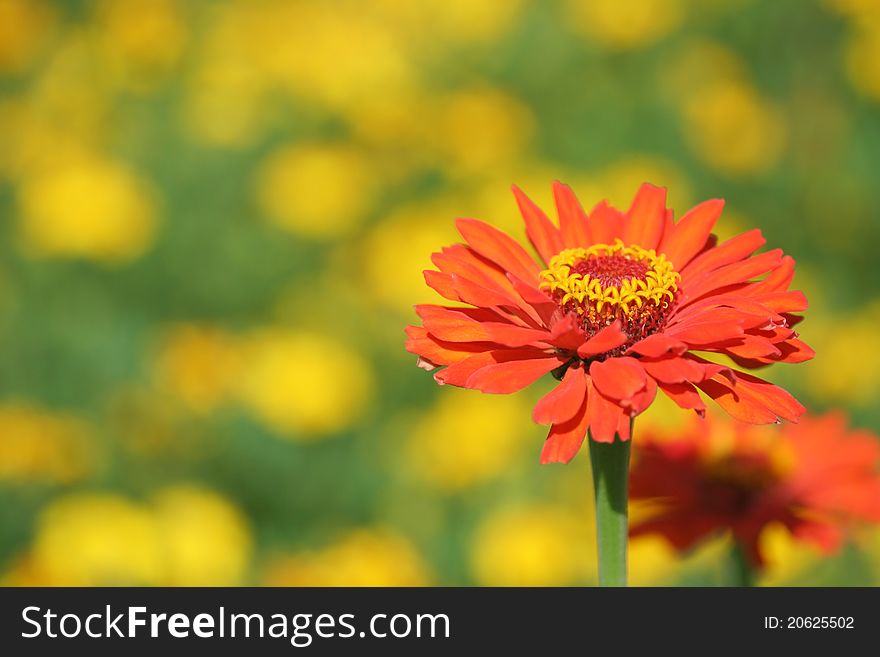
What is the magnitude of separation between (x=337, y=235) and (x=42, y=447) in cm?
99

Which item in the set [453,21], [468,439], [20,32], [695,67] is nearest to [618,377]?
Result: [468,439]

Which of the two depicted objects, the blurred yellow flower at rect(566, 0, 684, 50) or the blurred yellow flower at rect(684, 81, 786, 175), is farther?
the blurred yellow flower at rect(566, 0, 684, 50)

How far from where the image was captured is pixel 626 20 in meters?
3.35

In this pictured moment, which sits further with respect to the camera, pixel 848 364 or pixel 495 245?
pixel 848 364

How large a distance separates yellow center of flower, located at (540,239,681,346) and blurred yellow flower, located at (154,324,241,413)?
171cm

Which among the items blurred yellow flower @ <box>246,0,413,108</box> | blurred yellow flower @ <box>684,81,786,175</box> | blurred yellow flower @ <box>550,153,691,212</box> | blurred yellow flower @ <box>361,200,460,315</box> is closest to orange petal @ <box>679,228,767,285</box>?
blurred yellow flower @ <box>361,200,460,315</box>

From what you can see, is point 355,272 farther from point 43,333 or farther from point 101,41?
point 101,41

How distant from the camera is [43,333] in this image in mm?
2662

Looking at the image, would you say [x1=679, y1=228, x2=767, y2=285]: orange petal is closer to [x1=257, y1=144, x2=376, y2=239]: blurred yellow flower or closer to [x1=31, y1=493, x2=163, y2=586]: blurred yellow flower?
[x1=31, y1=493, x2=163, y2=586]: blurred yellow flower

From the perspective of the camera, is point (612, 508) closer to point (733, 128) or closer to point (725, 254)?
point (725, 254)

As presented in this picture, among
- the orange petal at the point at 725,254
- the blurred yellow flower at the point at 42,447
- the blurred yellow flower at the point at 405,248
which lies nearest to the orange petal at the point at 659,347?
the orange petal at the point at 725,254

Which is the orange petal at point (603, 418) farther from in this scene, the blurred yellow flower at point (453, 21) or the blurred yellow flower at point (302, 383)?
the blurred yellow flower at point (453, 21)

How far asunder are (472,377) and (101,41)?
3.04 metres

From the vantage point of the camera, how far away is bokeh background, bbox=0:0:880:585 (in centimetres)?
226
